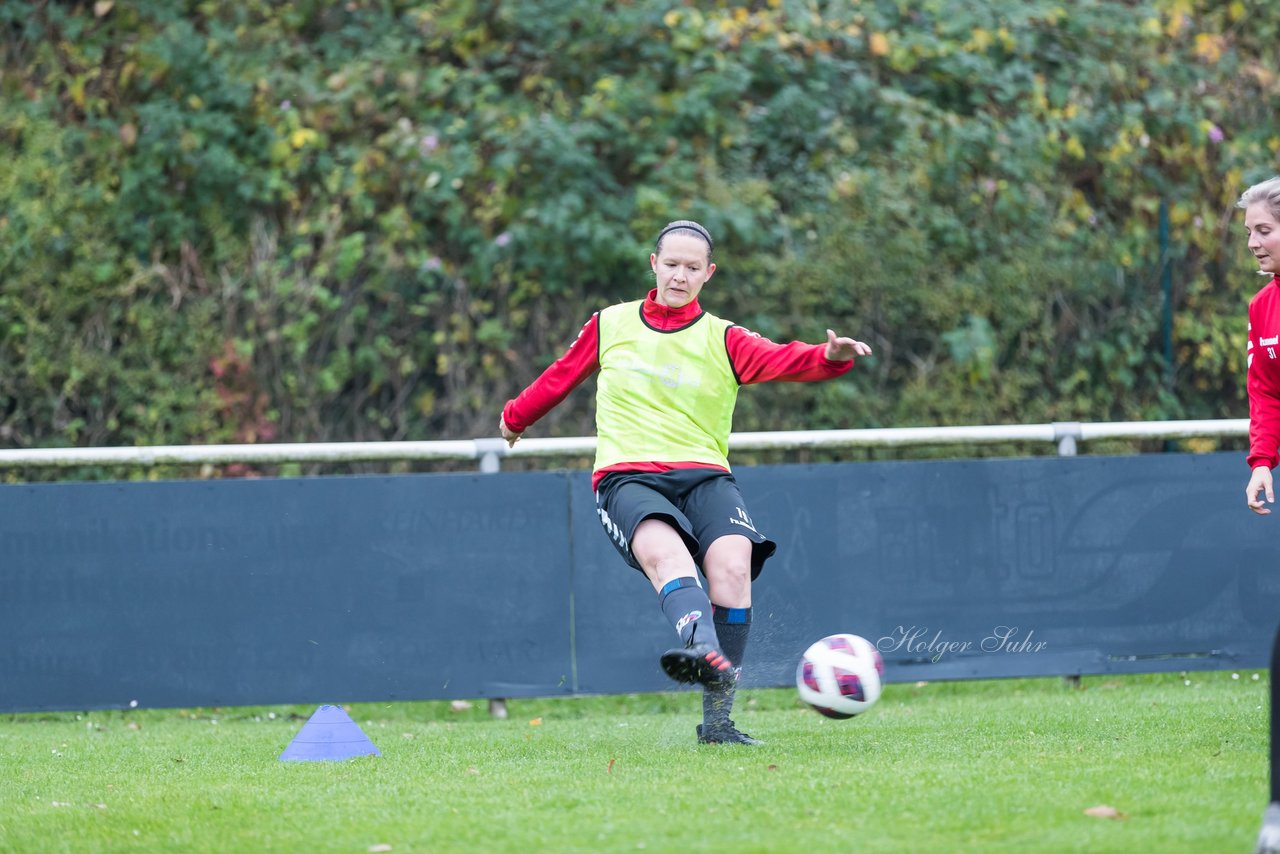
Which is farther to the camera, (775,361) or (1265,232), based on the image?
(775,361)

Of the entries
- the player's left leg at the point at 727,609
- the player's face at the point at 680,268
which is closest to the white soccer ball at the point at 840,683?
the player's left leg at the point at 727,609

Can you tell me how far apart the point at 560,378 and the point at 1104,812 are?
276 cm

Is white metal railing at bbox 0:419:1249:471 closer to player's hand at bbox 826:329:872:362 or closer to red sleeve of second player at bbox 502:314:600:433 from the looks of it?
red sleeve of second player at bbox 502:314:600:433

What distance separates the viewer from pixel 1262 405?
208 inches

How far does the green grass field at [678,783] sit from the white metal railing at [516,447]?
48.6 inches

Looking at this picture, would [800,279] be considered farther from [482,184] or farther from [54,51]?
[54,51]

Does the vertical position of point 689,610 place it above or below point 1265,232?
below

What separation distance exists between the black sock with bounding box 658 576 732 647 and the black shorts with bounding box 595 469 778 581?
10.3 inches

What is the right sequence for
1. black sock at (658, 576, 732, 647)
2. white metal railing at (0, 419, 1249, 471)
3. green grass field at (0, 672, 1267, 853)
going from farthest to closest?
white metal railing at (0, 419, 1249, 471) < black sock at (658, 576, 732, 647) < green grass field at (0, 672, 1267, 853)

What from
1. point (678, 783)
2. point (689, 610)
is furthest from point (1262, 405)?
point (678, 783)

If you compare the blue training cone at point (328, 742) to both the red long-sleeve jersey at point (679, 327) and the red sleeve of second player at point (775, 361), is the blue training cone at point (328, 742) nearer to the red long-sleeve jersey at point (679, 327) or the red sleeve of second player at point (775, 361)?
the red long-sleeve jersey at point (679, 327)

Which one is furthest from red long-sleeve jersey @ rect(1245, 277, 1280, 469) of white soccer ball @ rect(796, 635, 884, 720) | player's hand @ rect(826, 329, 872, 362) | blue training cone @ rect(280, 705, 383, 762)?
blue training cone @ rect(280, 705, 383, 762)

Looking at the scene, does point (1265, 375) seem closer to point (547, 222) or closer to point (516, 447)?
point (516, 447)

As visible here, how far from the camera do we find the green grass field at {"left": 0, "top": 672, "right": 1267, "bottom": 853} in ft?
12.2
